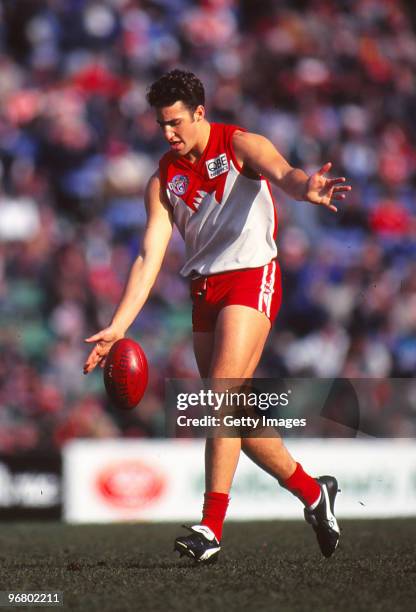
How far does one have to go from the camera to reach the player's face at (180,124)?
4762 mm

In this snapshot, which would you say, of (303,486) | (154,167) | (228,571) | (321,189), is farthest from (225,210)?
(154,167)

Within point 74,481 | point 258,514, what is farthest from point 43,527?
point 258,514

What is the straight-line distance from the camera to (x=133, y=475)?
8.49 meters

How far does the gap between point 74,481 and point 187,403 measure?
2670 millimetres

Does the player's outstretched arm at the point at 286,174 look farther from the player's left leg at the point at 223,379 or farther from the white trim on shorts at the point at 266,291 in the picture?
the player's left leg at the point at 223,379

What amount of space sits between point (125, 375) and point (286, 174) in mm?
1052

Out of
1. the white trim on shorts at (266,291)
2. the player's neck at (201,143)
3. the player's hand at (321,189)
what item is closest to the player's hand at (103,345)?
the white trim on shorts at (266,291)

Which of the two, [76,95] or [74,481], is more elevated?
[76,95]

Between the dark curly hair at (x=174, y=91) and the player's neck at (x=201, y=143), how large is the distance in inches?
4.5

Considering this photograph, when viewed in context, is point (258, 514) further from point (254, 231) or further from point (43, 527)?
point (254, 231)

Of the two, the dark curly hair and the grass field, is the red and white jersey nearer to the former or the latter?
the dark curly hair

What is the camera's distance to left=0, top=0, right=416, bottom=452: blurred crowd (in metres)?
10.1

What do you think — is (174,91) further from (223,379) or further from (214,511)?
(214,511)

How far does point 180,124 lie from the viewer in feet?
15.7
